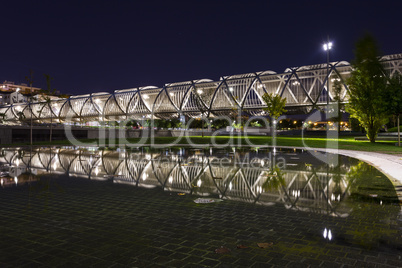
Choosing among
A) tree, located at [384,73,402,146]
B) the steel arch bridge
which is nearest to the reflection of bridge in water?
tree, located at [384,73,402,146]

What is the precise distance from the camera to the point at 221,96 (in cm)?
7494

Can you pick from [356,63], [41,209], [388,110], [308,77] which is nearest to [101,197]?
[41,209]

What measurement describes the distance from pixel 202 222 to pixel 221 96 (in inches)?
2790

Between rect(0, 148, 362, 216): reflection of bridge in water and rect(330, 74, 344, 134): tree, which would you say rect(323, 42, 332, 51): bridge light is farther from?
rect(0, 148, 362, 216): reflection of bridge in water

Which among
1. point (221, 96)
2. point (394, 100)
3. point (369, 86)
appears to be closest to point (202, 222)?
point (394, 100)

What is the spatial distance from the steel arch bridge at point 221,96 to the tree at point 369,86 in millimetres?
15049

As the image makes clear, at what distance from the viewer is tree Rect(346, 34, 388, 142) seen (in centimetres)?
2677

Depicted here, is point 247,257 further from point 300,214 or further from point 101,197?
point 101,197

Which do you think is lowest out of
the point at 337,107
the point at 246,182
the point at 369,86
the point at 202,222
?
the point at 202,222

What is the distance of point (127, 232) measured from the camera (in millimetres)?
4582

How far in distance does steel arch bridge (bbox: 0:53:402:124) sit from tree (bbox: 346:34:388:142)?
15.0 meters

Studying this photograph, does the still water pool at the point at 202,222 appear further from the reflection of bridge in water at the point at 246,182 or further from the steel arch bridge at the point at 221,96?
the steel arch bridge at the point at 221,96

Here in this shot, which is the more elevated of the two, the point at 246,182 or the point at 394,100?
the point at 394,100

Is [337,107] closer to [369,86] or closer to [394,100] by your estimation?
[369,86]
